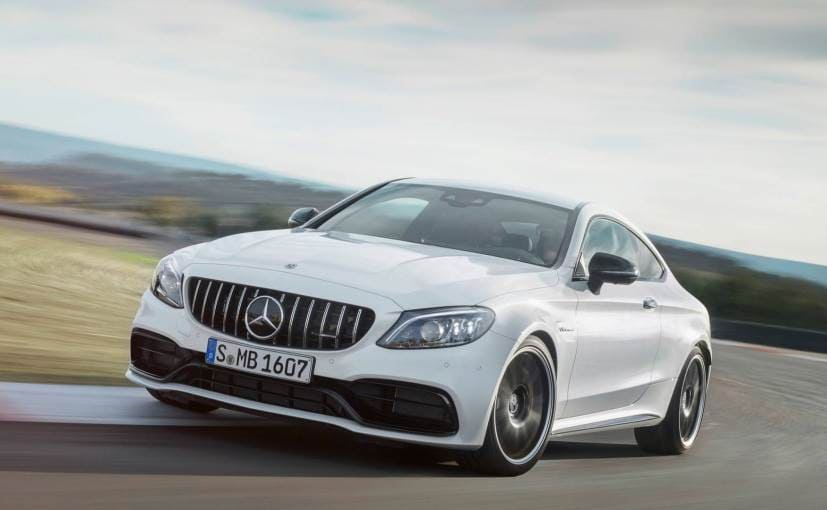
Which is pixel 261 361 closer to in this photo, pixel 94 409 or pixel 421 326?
pixel 421 326

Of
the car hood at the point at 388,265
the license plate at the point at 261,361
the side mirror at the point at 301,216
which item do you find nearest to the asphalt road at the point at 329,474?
the license plate at the point at 261,361

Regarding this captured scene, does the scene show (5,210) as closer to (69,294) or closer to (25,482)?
(69,294)

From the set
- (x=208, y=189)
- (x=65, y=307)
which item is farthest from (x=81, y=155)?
(x=65, y=307)

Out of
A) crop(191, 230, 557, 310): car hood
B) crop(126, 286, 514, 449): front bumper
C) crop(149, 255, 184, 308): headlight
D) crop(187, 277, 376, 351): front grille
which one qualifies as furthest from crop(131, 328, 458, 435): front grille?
crop(149, 255, 184, 308): headlight

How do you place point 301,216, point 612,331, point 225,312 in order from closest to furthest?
A: 1. point 225,312
2. point 612,331
3. point 301,216

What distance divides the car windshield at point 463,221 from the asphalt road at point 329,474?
110cm

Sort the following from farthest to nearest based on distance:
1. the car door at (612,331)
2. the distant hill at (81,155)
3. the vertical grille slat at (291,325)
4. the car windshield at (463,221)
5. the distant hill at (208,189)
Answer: the distant hill at (81,155), the distant hill at (208,189), the car windshield at (463,221), the car door at (612,331), the vertical grille slat at (291,325)

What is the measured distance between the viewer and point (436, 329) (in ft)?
18.0

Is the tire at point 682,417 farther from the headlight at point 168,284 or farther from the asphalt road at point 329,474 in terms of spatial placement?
the headlight at point 168,284

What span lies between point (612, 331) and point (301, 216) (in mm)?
1852

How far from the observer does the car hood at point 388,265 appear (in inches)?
220

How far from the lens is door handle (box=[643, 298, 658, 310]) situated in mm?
7355

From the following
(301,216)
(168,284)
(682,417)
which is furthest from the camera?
(682,417)

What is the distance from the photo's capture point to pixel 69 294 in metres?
12.9
